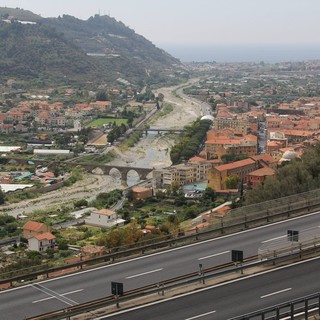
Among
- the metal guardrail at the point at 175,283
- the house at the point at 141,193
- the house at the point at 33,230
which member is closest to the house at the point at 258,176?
the house at the point at 141,193

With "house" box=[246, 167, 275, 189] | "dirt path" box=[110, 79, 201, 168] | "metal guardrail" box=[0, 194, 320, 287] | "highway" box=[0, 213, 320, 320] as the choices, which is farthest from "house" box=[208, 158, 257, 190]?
"highway" box=[0, 213, 320, 320]

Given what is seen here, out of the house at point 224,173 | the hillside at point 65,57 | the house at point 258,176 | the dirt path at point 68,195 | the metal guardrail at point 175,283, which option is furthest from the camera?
the hillside at point 65,57

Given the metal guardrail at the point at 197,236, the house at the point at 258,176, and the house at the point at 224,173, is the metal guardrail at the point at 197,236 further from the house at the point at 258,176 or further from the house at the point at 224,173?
the house at the point at 224,173

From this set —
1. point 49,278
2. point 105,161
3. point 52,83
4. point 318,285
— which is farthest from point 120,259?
point 52,83

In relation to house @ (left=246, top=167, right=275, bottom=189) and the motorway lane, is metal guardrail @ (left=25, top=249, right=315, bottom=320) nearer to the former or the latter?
the motorway lane

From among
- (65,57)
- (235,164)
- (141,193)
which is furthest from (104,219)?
(65,57)

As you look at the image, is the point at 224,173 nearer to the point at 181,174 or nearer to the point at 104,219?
the point at 181,174

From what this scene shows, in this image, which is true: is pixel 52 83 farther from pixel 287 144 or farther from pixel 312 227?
pixel 312 227
